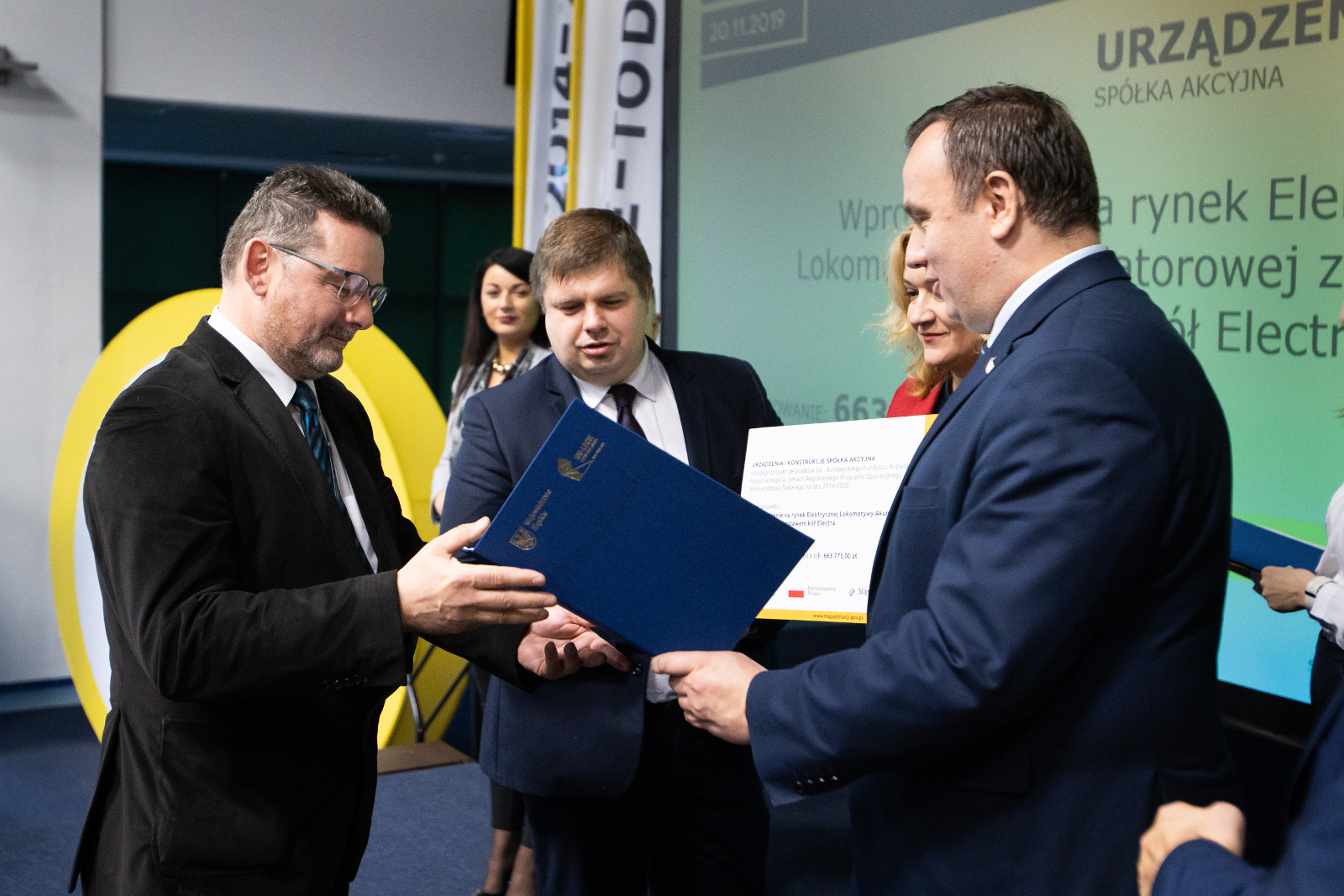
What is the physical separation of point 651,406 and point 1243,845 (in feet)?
4.51

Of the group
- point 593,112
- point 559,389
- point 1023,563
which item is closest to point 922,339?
point 559,389

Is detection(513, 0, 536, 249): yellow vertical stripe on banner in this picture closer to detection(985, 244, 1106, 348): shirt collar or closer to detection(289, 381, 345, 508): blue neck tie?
detection(289, 381, 345, 508): blue neck tie

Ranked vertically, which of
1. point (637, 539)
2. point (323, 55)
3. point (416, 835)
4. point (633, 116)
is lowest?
A: point (416, 835)

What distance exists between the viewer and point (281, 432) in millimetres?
1635

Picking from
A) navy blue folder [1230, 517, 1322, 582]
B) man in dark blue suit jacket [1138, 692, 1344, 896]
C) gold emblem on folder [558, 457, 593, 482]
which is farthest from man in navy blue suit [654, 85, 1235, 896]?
navy blue folder [1230, 517, 1322, 582]

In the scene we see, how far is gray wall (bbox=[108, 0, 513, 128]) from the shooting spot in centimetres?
624

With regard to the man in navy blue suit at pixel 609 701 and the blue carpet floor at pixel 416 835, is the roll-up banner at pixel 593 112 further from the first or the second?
the man in navy blue suit at pixel 609 701

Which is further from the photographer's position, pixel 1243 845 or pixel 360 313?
pixel 360 313

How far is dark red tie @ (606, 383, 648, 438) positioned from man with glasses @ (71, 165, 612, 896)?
1.88 feet

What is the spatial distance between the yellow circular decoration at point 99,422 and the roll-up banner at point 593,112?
963 millimetres

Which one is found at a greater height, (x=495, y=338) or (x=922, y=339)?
(x=495, y=338)

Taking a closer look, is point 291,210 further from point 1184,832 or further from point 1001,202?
point 1184,832

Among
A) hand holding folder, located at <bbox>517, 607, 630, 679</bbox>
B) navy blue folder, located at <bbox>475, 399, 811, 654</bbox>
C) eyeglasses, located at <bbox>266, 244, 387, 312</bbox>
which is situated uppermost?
eyeglasses, located at <bbox>266, 244, 387, 312</bbox>

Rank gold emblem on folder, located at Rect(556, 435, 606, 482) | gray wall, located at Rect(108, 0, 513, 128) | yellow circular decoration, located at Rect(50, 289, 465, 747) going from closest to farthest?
gold emblem on folder, located at Rect(556, 435, 606, 482) < yellow circular decoration, located at Rect(50, 289, 465, 747) < gray wall, located at Rect(108, 0, 513, 128)
